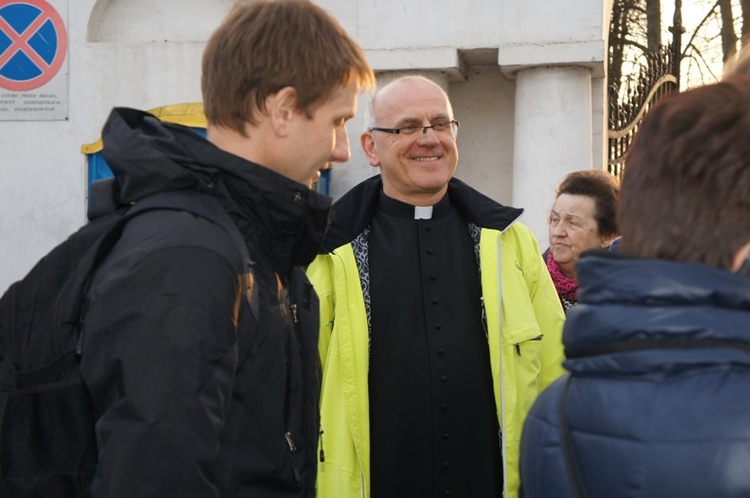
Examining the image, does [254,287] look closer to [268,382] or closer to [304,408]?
[268,382]

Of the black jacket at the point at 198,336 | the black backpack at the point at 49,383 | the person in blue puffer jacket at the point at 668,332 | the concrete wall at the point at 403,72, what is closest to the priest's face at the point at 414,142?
the black jacket at the point at 198,336

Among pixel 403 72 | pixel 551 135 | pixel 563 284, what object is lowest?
pixel 563 284

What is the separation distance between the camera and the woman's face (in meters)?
4.14

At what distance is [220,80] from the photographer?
1.93 meters

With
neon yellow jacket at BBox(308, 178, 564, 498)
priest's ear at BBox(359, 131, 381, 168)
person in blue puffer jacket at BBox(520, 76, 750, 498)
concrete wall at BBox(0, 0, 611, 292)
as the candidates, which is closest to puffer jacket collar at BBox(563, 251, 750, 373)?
person in blue puffer jacket at BBox(520, 76, 750, 498)

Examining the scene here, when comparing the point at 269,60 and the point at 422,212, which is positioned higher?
the point at 269,60

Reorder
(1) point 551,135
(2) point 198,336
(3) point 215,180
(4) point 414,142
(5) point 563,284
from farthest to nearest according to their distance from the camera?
1. (1) point 551,135
2. (5) point 563,284
3. (4) point 414,142
4. (3) point 215,180
5. (2) point 198,336

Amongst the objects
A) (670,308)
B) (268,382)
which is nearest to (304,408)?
(268,382)

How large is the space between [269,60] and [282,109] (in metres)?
0.09

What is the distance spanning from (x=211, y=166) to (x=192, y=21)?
6451 mm

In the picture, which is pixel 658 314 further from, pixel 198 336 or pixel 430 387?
pixel 430 387

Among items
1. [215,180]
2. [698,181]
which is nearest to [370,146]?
[215,180]

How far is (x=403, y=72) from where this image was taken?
7293mm

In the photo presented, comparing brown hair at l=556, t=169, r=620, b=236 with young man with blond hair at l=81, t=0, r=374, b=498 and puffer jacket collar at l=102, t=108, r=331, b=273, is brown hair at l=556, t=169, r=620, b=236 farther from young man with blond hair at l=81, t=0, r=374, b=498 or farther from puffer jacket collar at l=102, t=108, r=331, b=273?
puffer jacket collar at l=102, t=108, r=331, b=273
